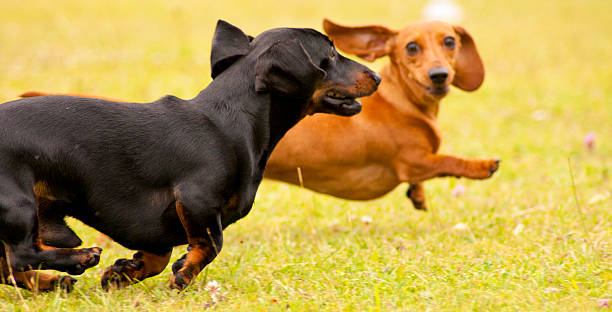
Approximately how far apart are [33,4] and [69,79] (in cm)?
718

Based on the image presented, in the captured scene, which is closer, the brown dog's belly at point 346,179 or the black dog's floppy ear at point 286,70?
the black dog's floppy ear at point 286,70

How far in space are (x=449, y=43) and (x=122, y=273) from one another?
2434 millimetres

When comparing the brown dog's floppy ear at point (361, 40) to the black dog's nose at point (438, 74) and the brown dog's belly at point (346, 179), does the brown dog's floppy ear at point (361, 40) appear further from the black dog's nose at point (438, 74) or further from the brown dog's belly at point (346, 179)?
the brown dog's belly at point (346, 179)

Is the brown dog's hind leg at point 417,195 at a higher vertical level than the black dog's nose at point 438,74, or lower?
lower

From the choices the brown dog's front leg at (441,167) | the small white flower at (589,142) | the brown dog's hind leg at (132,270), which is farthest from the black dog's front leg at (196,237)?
A: the small white flower at (589,142)

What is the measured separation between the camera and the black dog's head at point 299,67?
2701mm

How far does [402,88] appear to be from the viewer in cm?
430

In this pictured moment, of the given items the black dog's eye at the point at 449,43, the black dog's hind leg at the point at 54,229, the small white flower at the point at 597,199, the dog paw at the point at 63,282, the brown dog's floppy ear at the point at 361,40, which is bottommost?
the dog paw at the point at 63,282

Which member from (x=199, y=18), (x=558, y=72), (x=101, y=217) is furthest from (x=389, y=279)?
(x=199, y=18)

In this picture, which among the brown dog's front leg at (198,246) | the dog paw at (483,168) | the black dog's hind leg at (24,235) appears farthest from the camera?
the dog paw at (483,168)

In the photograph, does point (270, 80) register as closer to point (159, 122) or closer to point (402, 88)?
point (159, 122)

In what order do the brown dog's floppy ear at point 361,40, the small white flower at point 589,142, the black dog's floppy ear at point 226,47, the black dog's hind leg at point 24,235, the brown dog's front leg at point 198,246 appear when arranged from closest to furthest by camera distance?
the black dog's hind leg at point 24,235, the brown dog's front leg at point 198,246, the black dog's floppy ear at point 226,47, the brown dog's floppy ear at point 361,40, the small white flower at point 589,142

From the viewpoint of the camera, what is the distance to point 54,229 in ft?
8.75

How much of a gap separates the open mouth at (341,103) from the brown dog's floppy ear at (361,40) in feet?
4.94
